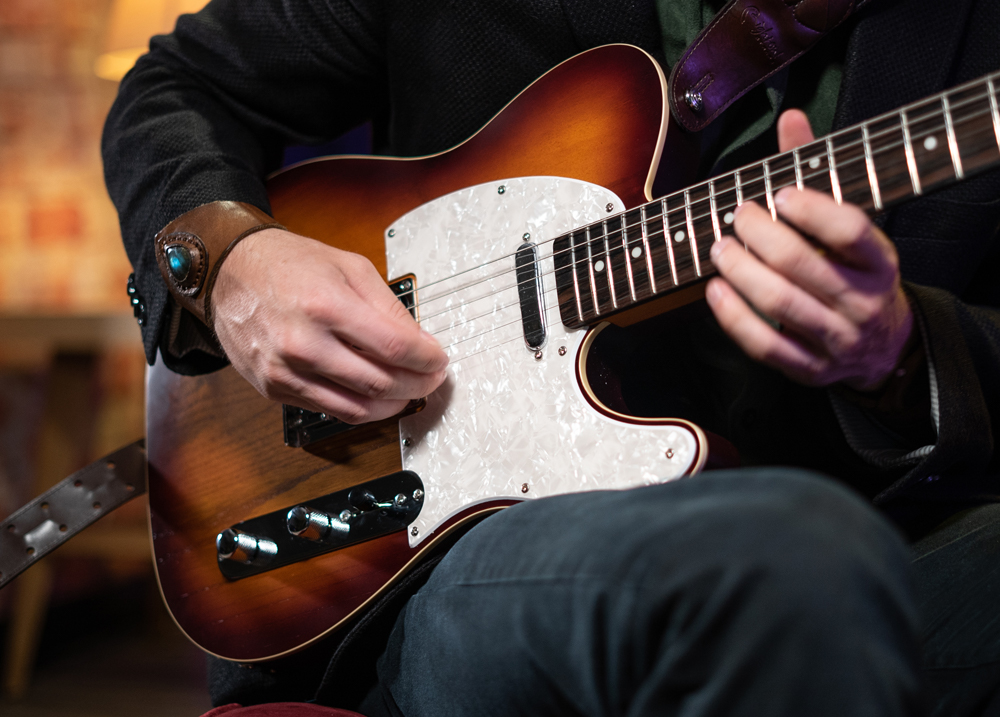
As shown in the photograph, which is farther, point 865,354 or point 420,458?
point 420,458

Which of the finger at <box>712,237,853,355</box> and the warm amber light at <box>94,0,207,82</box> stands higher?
the warm amber light at <box>94,0,207,82</box>

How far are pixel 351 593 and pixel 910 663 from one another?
1.87 feet

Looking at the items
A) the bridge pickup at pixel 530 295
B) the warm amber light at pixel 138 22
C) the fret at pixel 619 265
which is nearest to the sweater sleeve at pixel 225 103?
the bridge pickup at pixel 530 295

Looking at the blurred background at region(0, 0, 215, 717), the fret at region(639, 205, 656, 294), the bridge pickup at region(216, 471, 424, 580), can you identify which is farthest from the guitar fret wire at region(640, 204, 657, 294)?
the blurred background at region(0, 0, 215, 717)

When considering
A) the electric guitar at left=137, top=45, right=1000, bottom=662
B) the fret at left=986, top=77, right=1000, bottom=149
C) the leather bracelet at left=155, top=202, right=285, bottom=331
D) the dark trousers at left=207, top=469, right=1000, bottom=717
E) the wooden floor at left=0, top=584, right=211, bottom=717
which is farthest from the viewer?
the wooden floor at left=0, top=584, right=211, bottom=717

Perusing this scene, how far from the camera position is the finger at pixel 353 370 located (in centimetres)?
70

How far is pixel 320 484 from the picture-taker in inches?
32.9

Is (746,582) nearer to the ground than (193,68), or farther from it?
nearer to the ground

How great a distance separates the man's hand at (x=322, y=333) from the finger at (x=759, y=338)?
0.29 metres

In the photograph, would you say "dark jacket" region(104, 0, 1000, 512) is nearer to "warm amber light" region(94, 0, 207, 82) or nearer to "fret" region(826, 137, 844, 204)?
"fret" region(826, 137, 844, 204)

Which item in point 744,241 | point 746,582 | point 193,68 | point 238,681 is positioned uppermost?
point 193,68

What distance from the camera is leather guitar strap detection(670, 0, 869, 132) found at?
73 cm

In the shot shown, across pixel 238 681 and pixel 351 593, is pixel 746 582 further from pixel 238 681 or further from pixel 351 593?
pixel 238 681

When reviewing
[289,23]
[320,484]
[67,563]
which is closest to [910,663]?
[320,484]
